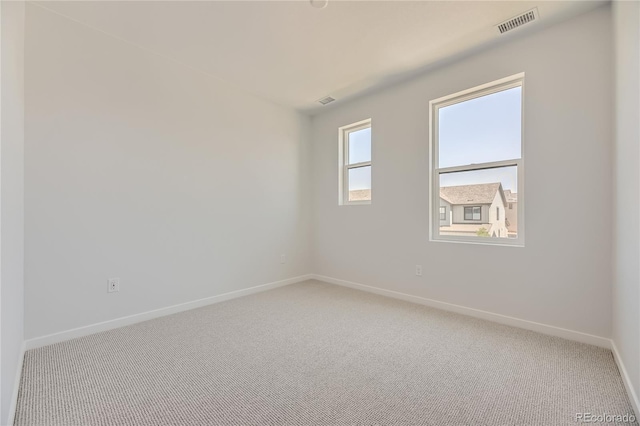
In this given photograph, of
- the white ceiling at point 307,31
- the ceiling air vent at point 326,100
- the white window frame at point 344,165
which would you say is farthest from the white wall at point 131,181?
the white window frame at point 344,165

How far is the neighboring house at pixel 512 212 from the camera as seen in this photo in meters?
2.57

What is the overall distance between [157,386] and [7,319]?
2.78ft

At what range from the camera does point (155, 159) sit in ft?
9.17

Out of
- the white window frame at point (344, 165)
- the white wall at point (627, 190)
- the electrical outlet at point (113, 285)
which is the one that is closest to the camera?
the white wall at point (627, 190)

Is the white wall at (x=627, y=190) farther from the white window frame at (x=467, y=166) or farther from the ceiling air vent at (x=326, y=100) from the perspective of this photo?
the ceiling air vent at (x=326, y=100)

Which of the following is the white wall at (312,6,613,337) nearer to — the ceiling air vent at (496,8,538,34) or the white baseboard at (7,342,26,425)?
the ceiling air vent at (496,8,538,34)

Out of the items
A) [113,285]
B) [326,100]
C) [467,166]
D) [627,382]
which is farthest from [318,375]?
[326,100]

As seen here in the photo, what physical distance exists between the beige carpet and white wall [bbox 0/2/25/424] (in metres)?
0.29

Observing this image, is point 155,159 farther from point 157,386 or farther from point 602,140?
point 602,140

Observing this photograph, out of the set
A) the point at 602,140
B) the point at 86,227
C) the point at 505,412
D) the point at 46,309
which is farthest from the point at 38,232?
the point at 602,140

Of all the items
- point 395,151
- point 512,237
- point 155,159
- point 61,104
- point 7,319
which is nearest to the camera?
point 7,319

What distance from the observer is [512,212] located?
260cm

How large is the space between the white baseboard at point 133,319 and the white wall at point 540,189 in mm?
1826

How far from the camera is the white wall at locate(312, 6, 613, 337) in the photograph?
2154mm
